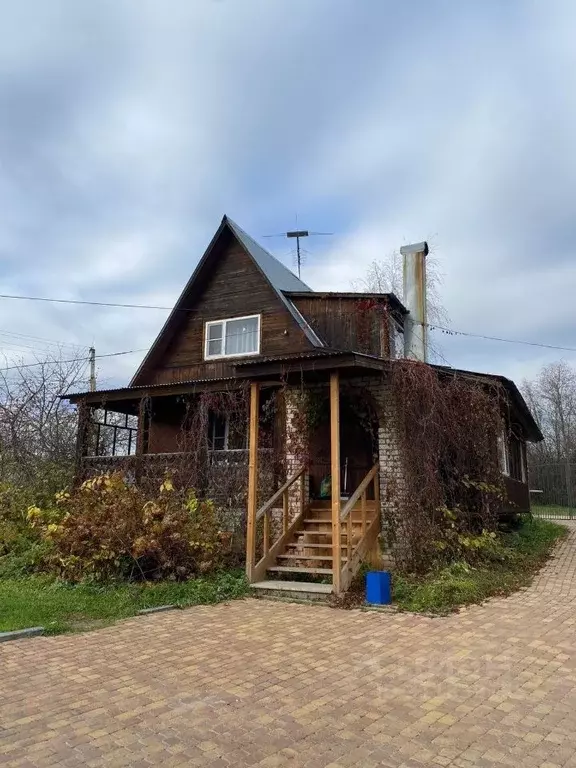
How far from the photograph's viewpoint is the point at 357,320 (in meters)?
13.3

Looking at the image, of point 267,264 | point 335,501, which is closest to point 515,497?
point 335,501

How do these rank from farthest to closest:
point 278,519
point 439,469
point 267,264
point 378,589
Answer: point 267,264
point 278,519
point 439,469
point 378,589

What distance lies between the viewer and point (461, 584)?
7.94 metres

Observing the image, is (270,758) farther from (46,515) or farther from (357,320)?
(357,320)

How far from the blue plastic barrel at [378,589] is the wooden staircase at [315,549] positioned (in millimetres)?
577

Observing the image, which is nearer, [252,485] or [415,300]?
[252,485]

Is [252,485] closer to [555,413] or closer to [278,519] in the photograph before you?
[278,519]

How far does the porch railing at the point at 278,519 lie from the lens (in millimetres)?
A: 9188

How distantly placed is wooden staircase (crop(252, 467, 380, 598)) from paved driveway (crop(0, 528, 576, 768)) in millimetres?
1376

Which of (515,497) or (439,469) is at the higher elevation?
(439,469)

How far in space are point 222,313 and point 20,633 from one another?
995 centimetres

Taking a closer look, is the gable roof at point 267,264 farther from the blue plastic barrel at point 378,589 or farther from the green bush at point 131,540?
the blue plastic barrel at point 378,589

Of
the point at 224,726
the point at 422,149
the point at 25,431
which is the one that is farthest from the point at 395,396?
the point at 25,431

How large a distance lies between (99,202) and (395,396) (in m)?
7.00
